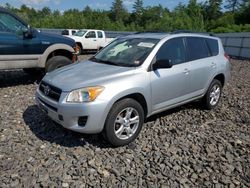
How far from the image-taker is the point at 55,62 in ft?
24.5

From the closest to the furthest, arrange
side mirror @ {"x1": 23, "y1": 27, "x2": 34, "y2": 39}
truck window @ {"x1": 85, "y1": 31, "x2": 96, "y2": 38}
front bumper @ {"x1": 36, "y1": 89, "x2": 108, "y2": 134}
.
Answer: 1. front bumper @ {"x1": 36, "y1": 89, "x2": 108, "y2": 134}
2. side mirror @ {"x1": 23, "y1": 27, "x2": 34, "y2": 39}
3. truck window @ {"x1": 85, "y1": 31, "x2": 96, "y2": 38}

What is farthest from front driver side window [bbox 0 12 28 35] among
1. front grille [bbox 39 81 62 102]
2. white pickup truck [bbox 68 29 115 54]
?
white pickup truck [bbox 68 29 115 54]

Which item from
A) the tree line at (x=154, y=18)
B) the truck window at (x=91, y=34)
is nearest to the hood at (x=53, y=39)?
the truck window at (x=91, y=34)

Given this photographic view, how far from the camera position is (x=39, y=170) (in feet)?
11.5

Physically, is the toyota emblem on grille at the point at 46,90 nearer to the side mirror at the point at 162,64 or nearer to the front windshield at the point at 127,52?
the front windshield at the point at 127,52

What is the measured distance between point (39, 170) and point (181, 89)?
2727 millimetres

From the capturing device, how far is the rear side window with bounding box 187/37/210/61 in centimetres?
530

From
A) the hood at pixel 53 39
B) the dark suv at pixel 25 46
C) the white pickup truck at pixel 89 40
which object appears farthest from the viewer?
the white pickup truck at pixel 89 40

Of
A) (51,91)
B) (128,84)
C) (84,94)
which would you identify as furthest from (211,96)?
(51,91)

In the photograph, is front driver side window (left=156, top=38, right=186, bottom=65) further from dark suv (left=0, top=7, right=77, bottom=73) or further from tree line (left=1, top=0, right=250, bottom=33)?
tree line (left=1, top=0, right=250, bottom=33)

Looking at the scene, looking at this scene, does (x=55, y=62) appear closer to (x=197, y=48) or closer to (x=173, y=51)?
(x=173, y=51)

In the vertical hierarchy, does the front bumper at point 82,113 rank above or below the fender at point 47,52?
Answer: below

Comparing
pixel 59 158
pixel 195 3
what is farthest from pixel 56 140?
pixel 195 3

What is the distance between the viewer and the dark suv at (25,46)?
22.0 ft
